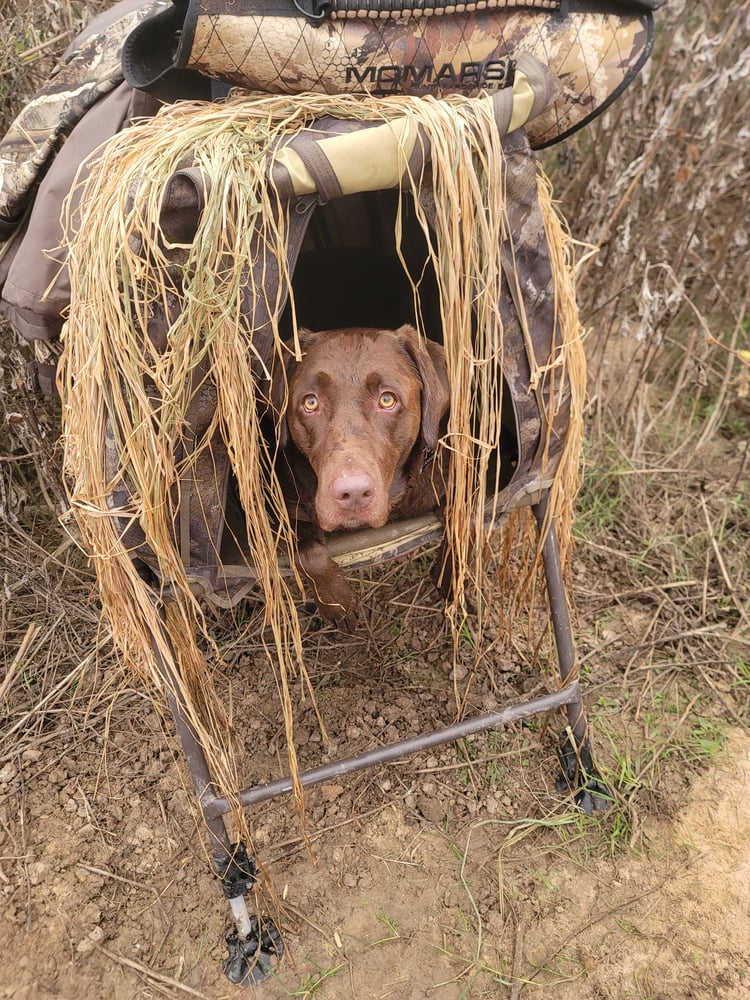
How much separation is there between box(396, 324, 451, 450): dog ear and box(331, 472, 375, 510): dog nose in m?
0.36

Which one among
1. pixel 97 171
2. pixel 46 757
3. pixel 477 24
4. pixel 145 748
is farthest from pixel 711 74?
pixel 46 757

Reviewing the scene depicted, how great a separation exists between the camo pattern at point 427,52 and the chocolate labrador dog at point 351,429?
0.66 m

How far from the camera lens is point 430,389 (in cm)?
214

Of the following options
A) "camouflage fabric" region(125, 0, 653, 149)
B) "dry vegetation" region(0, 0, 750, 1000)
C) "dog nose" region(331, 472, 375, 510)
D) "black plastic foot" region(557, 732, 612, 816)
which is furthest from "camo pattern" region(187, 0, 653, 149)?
"black plastic foot" region(557, 732, 612, 816)

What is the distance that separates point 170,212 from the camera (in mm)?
1553

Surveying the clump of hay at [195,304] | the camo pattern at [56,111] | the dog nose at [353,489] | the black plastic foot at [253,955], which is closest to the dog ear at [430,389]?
the clump of hay at [195,304]

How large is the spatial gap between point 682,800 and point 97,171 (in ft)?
8.31

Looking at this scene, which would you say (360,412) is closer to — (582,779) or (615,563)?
(582,779)

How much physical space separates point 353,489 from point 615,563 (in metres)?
1.92

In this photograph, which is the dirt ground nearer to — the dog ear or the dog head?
the dog head

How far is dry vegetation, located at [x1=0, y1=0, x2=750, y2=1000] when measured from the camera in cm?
253

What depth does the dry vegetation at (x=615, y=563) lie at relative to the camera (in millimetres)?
2533

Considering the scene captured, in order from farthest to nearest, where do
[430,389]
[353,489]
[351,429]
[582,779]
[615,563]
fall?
1. [615,563]
2. [582,779]
3. [430,389]
4. [351,429]
5. [353,489]

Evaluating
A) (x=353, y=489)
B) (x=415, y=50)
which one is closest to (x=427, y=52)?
(x=415, y=50)
